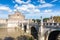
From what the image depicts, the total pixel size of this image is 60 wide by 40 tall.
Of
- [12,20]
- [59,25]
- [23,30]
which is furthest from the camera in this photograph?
[12,20]

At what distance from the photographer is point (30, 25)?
47.5 metres

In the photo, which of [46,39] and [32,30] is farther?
[32,30]

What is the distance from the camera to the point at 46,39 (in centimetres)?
3434

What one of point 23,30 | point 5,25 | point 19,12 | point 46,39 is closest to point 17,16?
point 19,12

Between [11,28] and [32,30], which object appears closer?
[32,30]

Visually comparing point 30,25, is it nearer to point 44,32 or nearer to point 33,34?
point 33,34

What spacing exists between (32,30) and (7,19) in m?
16.8

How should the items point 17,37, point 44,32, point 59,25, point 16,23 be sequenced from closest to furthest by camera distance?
1. point 59,25
2. point 44,32
3. point 17,37
4. point 16,23

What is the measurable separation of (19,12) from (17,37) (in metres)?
17.8

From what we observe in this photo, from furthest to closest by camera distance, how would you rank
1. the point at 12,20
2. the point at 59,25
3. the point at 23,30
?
the point at 12,20
the point at 23,30
the point at 59,25

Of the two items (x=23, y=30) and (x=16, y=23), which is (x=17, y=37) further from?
(x=16, y=23)

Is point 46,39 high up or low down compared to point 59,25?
down

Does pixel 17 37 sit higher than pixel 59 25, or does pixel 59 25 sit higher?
pixel 59 25

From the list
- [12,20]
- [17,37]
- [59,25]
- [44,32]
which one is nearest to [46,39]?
[44,32]
